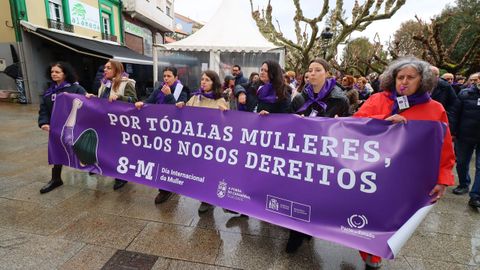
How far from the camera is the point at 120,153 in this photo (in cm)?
317

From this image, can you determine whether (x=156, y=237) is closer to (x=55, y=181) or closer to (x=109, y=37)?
(x=55, y=181)

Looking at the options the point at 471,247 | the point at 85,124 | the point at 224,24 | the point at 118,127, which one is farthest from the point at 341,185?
the point at 224,24

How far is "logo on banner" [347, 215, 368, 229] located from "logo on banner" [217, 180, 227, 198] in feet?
3.57

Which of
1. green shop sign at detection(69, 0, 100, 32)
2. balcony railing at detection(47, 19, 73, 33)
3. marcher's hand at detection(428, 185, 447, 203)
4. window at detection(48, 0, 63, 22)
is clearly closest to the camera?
marcher's hand at detection(428, 185, 447, 203)

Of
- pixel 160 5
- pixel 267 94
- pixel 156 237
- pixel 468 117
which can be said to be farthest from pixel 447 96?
pixel 160 5

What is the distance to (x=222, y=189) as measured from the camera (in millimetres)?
2605

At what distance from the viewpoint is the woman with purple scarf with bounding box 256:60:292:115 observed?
2818mm

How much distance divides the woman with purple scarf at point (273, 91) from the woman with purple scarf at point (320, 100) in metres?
0.27

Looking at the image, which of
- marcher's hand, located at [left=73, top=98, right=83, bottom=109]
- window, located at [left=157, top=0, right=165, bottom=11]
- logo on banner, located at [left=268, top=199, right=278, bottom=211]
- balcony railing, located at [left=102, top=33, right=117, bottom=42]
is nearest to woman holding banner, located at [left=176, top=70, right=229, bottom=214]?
logo on banner, located at [left=268, top=199, right=278, bottom=211]

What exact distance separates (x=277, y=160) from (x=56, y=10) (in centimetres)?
1401

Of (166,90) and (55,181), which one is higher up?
(166,90)

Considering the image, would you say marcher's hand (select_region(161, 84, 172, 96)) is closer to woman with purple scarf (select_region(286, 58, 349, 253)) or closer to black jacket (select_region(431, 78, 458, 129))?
woman with purple scarf (select_region(286, 58, 349, 253))

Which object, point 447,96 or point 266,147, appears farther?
point 447,96

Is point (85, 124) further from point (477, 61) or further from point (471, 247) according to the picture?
point (477, 61)
